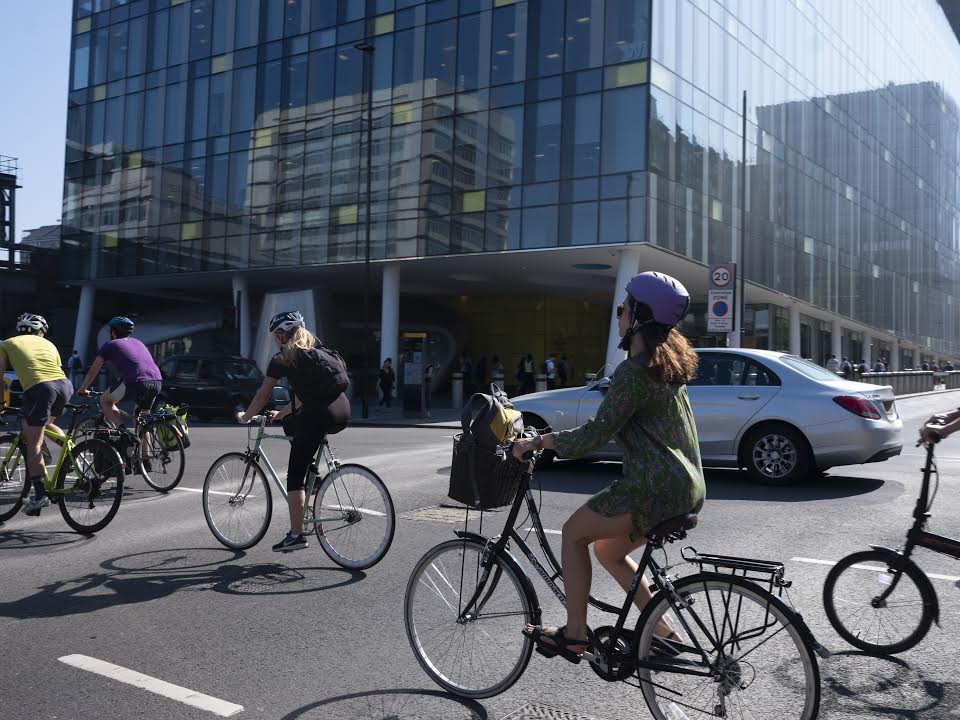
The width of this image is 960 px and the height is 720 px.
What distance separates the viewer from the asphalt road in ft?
12.0

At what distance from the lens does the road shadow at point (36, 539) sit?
6.70 meters

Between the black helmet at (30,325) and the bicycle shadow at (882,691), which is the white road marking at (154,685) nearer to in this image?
the bicycle shadow at (882,691)

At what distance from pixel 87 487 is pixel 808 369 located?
7771 mm

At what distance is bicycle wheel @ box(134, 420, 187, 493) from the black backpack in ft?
13.1

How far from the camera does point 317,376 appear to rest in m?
6.01

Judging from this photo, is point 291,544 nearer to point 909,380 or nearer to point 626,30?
point 626,30

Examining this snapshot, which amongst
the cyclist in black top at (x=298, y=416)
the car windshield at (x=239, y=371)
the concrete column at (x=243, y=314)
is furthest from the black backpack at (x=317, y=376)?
the concrete column at (x=243, y=314)

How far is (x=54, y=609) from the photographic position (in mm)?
5016

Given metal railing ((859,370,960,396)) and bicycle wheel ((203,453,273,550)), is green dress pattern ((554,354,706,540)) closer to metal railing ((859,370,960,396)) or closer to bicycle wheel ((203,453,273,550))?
bicycle wheel ((203,453,273,550))

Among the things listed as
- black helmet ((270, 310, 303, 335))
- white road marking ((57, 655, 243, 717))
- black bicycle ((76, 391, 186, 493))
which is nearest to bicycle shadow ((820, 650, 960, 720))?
white road marking ((57, 655, 243, 717))

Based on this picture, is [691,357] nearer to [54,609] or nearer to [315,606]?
[315,606]

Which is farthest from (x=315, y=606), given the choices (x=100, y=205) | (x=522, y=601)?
(x=100, y=205)

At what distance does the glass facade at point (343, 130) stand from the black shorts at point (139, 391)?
19.3m

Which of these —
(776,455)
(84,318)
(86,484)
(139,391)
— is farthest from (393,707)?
(84,318)
